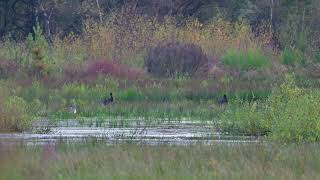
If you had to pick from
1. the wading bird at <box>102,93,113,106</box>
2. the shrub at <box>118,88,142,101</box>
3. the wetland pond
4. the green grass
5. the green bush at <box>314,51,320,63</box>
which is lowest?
the green bush at <box>314,51,320,63</box>

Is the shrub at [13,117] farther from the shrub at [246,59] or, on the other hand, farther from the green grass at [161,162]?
the shrub at [246,59]

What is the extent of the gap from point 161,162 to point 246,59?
Answer: 2191 cm

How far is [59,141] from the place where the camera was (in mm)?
15914

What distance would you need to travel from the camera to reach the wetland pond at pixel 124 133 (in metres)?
16.4

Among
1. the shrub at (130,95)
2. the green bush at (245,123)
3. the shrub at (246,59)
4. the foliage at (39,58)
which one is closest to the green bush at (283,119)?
the green bush at (245,123)

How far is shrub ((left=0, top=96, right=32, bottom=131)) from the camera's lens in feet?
61.8

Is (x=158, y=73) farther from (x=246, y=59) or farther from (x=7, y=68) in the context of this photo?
(x=7, y=68)

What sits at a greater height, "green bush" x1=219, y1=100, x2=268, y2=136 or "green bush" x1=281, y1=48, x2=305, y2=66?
"green bush" x1=219, y1=100, x2=268, y2=136

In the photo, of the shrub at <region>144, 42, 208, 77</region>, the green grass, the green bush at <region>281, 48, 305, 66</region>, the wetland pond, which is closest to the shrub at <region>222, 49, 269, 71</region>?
the shrub at <region>144, 42, 208, 77</region>

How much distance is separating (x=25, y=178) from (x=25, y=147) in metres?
3.05

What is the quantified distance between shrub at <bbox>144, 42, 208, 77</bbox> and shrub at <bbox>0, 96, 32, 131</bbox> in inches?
541

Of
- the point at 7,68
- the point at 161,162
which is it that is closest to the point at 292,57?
the point at 7,68

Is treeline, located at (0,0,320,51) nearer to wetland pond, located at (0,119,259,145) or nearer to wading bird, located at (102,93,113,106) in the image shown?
wading bird, located at (102,93,113,106)

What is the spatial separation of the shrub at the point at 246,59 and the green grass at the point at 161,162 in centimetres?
1932
